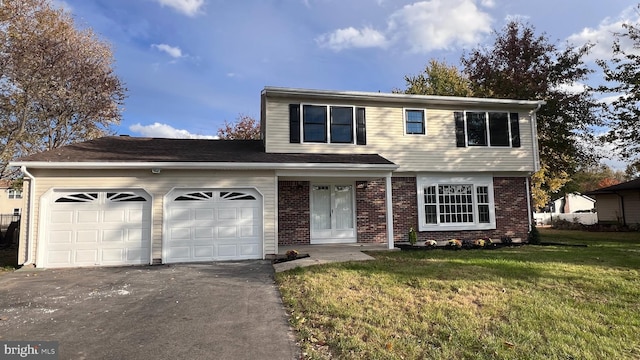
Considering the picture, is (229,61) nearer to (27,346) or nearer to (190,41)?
(190,41)

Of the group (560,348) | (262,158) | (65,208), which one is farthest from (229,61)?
(560,348)

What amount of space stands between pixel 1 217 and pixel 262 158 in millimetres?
23041

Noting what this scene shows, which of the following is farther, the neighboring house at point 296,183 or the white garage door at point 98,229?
the neighboring house at point 296,183

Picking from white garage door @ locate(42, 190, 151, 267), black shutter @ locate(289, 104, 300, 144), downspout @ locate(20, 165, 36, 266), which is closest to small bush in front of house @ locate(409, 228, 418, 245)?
black shutter @ locate(289, 104, 300, 144)

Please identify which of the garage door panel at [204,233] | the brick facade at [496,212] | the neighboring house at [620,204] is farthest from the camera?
the neighboring house at [620,204]

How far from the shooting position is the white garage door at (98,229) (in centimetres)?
917

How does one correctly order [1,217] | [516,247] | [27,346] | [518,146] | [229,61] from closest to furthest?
[27,346], [516,247], [518,146], [229,61], [1,217]

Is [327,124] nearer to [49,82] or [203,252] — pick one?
[203,252]

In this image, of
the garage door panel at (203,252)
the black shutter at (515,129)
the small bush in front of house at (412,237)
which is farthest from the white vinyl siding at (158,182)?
the black shutter at (515,129)

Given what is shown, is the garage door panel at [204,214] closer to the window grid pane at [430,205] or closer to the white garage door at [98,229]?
the white garage door at [98,229]

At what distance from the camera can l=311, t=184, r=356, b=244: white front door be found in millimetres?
12422

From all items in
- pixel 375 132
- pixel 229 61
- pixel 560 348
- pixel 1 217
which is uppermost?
pixel 229 61

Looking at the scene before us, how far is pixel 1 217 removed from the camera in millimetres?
23156

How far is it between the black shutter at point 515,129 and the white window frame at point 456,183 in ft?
5.27
